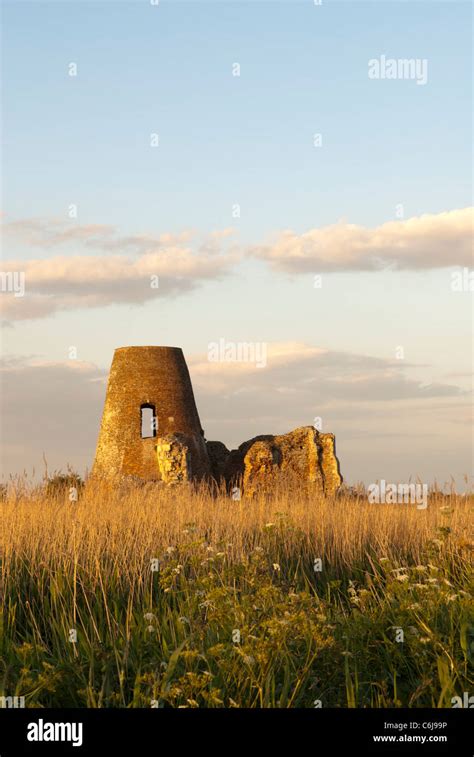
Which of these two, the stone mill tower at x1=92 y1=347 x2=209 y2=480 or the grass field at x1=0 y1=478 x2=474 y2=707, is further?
the stone mill tower at x1=92 y1=347 x2=209 y2=480

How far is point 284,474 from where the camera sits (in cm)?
1938

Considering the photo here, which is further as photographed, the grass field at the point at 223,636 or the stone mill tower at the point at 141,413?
the stone mill tower at the point at 141,413

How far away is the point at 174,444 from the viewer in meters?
19.0

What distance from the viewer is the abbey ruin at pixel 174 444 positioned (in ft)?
63.4

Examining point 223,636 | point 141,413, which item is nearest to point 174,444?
point 141,413

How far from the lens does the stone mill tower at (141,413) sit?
19.9 m

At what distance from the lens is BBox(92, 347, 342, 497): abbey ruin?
63.4ft

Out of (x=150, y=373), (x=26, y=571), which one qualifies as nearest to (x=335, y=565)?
(x=26, y=571)

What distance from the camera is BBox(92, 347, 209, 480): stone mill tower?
19938 millimetres

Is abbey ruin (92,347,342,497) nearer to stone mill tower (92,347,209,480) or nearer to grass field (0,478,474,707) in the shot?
stone mill tower (92,347,209,480)

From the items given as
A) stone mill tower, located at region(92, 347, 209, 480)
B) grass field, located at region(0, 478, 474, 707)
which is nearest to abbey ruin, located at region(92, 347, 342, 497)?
stone mill tower, located at region(92, 347, 209, 480)

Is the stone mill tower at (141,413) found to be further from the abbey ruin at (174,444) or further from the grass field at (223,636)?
the grass field at (223,636)

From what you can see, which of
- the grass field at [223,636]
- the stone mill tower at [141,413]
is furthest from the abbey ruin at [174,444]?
the grass field at [223,636]
